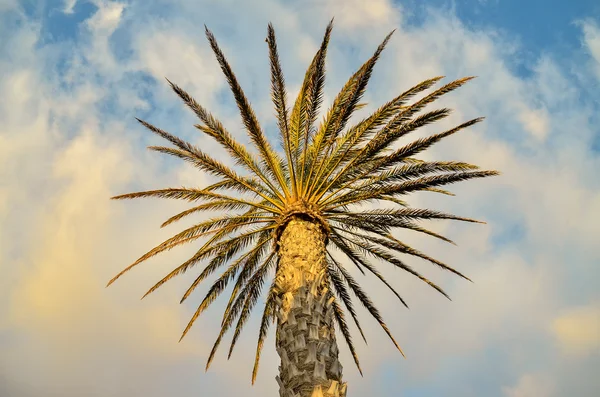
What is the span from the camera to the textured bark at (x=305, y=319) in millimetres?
7703

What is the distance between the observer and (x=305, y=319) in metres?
8.38

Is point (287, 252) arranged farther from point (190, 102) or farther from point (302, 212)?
point (190, 102)

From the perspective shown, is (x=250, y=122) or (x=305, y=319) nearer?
(x=305, y=319)

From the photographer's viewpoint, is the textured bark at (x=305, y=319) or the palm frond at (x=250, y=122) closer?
the textured bark at (x=305, y=319)

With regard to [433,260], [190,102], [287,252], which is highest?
[190,102]

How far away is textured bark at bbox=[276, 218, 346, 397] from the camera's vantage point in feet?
25.3

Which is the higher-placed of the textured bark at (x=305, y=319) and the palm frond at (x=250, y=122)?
the palm frond at (x=250, y=122)

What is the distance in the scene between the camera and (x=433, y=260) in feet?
36.4

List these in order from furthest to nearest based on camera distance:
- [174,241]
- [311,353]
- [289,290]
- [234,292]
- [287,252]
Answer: [234,292], [174,241], [287,252], [289,290], [311,353]

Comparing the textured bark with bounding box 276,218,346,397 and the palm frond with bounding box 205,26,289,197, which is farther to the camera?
the palm frond with bounding box 205,26,289,197

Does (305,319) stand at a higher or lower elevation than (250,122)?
lower

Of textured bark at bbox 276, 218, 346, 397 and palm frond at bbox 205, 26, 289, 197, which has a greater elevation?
palm frond at bbox 205, 26, 289, 197

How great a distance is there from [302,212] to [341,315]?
3700 mm

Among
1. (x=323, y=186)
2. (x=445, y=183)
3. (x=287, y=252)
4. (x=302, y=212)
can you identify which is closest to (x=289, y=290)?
(x=287, y=252)
